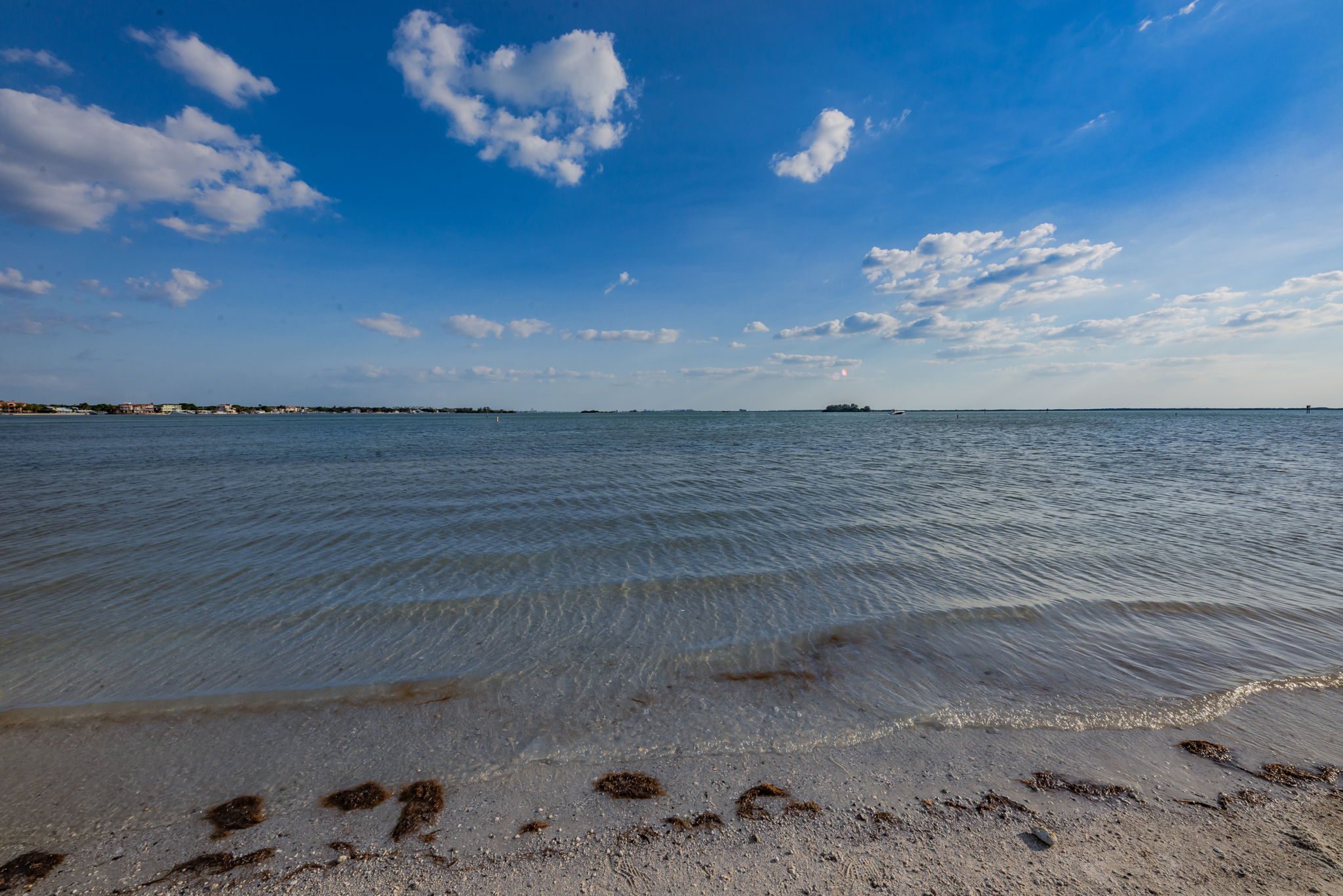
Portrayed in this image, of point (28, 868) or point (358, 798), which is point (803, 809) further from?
point (28, 868)

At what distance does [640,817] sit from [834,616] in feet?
16.5

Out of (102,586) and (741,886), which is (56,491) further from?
(741,886)

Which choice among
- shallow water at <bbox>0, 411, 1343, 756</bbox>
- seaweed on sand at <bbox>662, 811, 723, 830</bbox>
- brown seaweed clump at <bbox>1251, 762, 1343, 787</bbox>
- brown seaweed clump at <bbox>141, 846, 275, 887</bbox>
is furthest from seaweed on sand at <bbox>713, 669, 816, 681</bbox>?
brown seaweed clump at <bbox>141, 846, 275, 887</bbox>

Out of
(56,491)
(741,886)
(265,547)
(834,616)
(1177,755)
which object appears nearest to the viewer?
(741,886)

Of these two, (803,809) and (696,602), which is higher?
(803,809)

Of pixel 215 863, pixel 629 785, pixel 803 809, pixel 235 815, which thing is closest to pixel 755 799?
pixel 803 809

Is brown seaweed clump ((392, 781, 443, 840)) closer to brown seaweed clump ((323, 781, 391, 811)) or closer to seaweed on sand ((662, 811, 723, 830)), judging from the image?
brown seaweed clump ((323, 781, 391, 811))

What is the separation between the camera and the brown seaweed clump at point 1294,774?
4180 millimetres

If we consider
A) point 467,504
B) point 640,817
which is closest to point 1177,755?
point 640,817

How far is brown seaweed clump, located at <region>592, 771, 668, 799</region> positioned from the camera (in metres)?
4.14

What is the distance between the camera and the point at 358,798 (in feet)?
13.5

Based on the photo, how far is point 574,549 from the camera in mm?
11734

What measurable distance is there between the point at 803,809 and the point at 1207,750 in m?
4.07

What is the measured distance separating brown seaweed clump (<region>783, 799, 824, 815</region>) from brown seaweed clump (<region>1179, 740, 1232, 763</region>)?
379 cm
